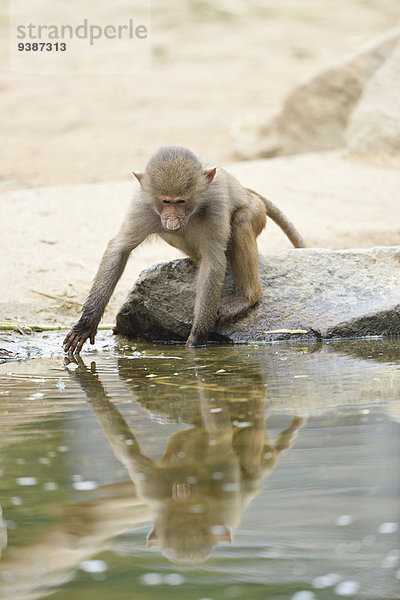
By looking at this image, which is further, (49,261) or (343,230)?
(343,230)

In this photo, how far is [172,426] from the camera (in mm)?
4031

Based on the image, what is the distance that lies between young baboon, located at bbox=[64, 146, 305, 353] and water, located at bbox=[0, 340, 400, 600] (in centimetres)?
116

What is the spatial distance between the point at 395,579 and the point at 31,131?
17487mm

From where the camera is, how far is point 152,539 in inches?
107

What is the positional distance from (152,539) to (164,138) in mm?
15758

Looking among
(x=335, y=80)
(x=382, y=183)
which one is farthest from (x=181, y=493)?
(x=335, y=80)

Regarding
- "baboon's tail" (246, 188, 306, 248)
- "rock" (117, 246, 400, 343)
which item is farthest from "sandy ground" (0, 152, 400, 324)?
"baboon's tail" (246, 188, 306, 248)

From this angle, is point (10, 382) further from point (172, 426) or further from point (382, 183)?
point (382, 183)

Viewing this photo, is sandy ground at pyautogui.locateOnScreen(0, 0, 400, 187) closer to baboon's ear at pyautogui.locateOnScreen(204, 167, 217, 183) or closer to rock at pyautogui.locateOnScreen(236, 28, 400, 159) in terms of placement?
rock at pyautogui.locateOnScreen(236, 28, 400, 159)

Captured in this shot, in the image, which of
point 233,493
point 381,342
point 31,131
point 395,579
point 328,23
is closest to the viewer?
point 395,579

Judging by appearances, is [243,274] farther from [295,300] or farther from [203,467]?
[203,467]

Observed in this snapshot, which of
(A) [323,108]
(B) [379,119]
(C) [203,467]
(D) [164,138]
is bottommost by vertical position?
(D) [164,138]

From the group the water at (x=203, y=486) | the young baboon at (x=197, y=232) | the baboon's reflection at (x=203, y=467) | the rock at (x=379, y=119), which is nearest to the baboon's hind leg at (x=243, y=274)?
the young baboon at (x=197, y=232)

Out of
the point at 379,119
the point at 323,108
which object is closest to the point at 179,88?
the point at 323,108
